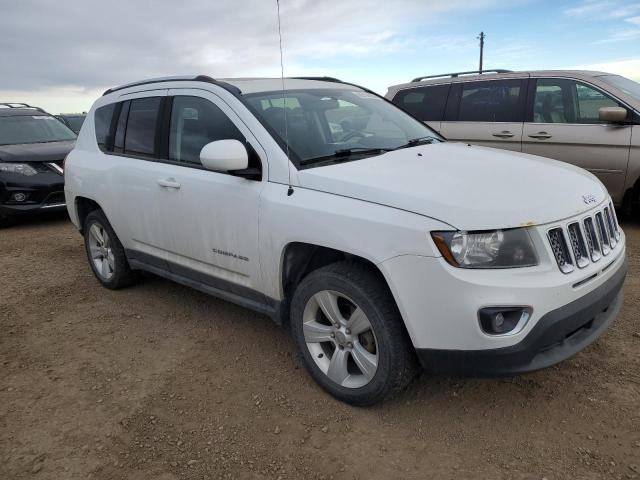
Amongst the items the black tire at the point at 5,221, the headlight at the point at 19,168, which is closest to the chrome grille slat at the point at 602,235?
the headlight at the point at 19,168

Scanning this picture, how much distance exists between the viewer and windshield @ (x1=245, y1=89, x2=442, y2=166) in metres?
3.18

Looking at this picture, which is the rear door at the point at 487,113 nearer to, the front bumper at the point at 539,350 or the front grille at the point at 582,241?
the front grille at the point at 582,241

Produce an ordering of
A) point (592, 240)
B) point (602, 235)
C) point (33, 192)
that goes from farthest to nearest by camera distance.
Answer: point (33, 192), point (602, 235), point (592, 240)

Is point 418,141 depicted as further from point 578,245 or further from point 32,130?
point 32,130

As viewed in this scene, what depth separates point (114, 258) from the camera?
4715 millimetres

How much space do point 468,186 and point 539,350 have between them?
83 centimetres

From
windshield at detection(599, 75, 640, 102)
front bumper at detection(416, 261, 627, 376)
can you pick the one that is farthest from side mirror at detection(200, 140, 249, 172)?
windshield at detection(599, 75, 640, 102)

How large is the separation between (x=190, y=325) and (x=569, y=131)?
15.6ft

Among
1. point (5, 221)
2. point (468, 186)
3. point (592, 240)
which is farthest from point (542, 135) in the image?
point (5, 221)

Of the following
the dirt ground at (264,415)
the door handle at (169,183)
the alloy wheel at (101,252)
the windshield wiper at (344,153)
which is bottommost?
the dirt ground at (264,415)

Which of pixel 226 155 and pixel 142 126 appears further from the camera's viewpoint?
pixel 142 126

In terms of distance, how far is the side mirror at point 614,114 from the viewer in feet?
18.6

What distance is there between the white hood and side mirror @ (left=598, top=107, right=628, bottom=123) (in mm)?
3008

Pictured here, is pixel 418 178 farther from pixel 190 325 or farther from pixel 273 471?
pixel 190 325
